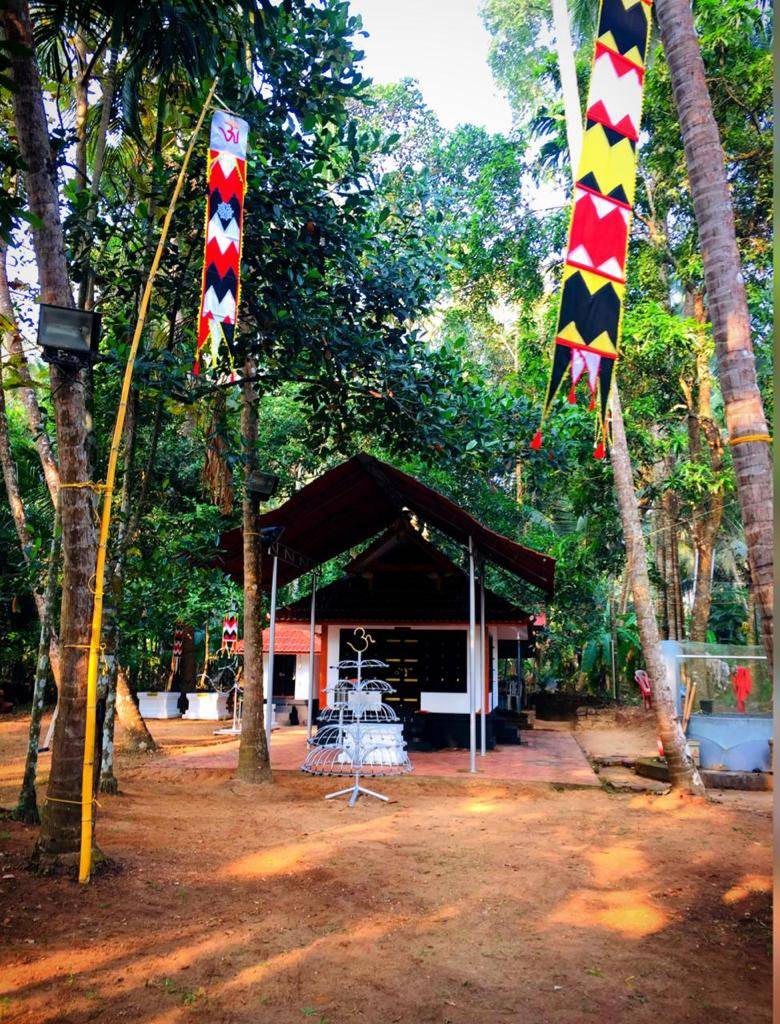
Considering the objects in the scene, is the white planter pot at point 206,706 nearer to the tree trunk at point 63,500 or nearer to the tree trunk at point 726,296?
the tree trunk at point 63,500

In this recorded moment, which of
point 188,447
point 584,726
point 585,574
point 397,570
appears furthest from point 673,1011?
point 584,726

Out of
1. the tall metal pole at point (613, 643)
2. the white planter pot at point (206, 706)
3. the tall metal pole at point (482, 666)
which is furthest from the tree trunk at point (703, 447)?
the white planter pot at point (206, 706)

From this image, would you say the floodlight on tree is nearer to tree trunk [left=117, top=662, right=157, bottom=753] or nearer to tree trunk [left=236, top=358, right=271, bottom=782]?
tree trunk [left=236, top=358, right=271, bottom=782]

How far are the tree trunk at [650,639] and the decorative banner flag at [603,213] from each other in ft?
15.4

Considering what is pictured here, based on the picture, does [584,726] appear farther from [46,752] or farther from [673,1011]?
[673,1011]

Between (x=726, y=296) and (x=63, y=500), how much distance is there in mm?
4430

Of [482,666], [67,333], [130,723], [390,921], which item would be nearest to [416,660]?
[482,666]

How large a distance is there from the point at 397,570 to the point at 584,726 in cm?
806

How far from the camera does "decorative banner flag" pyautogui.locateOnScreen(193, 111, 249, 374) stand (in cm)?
562

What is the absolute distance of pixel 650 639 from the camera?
9.20 meters

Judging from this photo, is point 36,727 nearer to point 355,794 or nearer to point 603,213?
point 355,794

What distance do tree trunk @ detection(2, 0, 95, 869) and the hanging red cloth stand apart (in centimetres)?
902

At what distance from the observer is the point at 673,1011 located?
3.47 meters

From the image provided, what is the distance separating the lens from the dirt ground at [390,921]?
3465 millimetres
